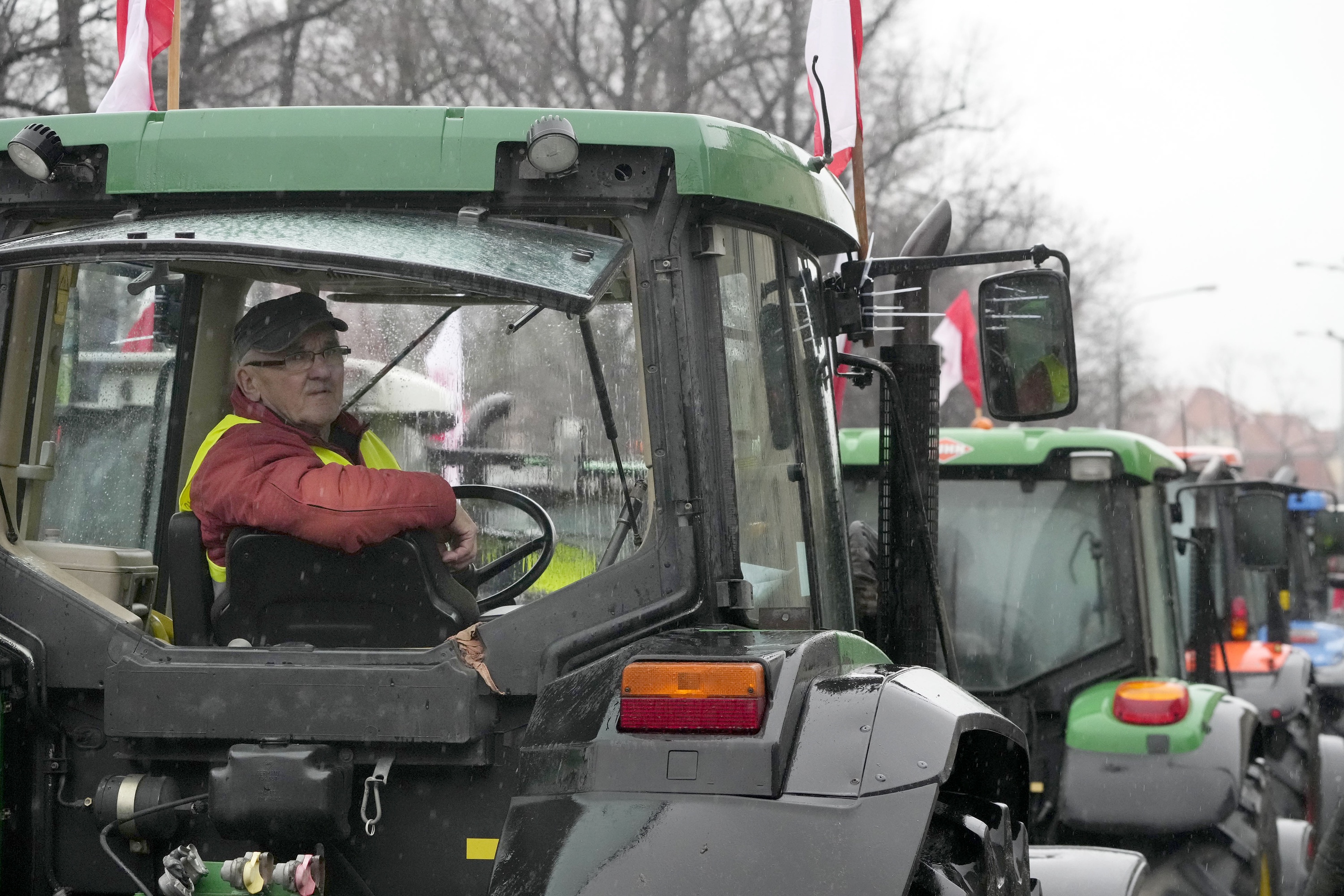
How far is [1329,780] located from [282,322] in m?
6.77

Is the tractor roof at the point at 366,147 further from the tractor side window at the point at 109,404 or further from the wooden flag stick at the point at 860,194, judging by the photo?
the wooden flag stick at the point at 860,194

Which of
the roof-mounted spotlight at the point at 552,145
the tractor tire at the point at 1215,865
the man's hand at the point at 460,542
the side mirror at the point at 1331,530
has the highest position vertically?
the roof-mounted spotlight at the point at 552,145

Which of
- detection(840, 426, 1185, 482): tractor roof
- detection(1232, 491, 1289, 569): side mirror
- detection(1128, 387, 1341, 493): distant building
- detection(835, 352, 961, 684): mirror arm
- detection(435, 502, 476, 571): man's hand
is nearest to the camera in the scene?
detection(435, 502, 476, 571): man's hand

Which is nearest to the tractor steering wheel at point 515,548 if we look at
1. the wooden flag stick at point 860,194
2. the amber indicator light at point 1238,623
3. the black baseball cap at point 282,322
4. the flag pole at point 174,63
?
the black baseball cap at point 282,322

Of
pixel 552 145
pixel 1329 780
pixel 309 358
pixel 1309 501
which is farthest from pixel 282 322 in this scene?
pixel 1309 501

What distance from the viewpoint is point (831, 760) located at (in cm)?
233

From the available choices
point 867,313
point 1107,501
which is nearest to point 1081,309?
point 1107,501

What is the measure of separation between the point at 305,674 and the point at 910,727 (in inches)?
41.3

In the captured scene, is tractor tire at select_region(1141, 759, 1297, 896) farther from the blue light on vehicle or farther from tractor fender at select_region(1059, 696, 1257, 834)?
the blue light on vehicle

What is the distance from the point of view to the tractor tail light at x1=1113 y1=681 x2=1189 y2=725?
18.8ft

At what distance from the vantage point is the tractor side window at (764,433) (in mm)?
2904

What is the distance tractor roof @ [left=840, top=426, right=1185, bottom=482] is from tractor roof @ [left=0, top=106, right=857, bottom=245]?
150 inches

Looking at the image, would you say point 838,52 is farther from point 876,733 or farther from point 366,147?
point 876,733

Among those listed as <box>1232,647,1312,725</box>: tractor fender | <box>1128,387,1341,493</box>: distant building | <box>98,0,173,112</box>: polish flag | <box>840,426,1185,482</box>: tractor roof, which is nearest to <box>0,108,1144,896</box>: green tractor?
<box>98,0,173,112</box>: polish flag
